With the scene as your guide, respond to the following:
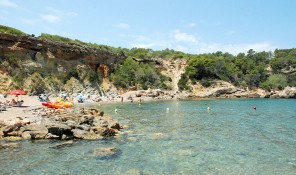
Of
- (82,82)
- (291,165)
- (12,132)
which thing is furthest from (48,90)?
(291,165)

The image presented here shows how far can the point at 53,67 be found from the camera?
58.4m

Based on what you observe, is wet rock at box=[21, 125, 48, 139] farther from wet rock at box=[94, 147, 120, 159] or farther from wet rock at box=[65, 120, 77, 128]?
wet rock at box=[94, 147, 120, 159]

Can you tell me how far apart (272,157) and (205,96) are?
58.4 meters

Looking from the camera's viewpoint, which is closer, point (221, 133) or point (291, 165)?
point (291, 165)

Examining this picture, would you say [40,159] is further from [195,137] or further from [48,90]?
[48,90]

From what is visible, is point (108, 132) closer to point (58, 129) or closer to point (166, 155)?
point (58, 129)

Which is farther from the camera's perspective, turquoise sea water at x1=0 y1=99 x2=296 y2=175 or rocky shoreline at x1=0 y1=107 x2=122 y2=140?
rocky shoreline at x1=0 y1=107 x2=122 y2=140

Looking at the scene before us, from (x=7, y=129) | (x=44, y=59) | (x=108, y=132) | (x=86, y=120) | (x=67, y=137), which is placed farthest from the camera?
(x=44, y=59)

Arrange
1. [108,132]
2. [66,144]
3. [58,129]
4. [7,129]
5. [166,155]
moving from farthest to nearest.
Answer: [108,132] → [7,129] → [58,129] → [66,144] → [166,155]

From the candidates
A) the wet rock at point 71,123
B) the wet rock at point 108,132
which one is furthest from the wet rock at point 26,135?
the wet rock at point 108,132

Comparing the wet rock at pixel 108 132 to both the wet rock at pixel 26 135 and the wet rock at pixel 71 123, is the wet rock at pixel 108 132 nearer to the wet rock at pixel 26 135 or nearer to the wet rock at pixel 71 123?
the wet rock at pixel 71 123

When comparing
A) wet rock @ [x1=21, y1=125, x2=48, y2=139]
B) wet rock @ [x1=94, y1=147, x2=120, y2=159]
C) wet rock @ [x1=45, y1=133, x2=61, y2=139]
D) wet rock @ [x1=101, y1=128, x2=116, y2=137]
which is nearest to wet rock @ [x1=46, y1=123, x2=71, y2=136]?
wet rock @ [x1=45, y1=133, x2=61, y2=139]

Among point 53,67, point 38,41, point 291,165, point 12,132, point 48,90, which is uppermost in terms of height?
point 38,41

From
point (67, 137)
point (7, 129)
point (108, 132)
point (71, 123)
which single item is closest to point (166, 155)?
point (108, 132)
